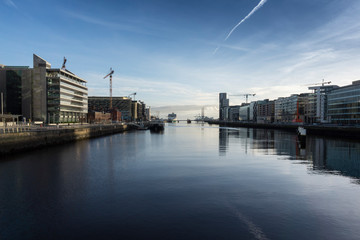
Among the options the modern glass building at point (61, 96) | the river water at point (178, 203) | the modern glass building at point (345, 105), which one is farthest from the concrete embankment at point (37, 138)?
the modern glass building at point (345, 105)

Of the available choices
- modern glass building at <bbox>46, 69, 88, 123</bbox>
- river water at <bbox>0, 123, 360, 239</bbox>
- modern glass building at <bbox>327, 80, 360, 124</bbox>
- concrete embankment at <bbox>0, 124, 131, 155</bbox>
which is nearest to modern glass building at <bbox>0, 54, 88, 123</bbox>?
modern glass building at <bbox>46, 69, 88, 123</bbox>

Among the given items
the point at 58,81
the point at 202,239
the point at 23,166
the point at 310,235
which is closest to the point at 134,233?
the point at 202,239

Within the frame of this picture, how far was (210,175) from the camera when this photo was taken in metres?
29.6

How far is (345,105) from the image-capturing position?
136 m

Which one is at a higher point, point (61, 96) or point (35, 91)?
point (35, 91)

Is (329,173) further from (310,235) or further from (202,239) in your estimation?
(202,239)

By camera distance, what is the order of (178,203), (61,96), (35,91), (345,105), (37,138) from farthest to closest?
1. (345,105)
2. (61,96)
3. (35,91)
4. (37,138)
5. (178,203)

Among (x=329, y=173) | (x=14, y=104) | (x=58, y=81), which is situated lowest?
(x=329, y=173)

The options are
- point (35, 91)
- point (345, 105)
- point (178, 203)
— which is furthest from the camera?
point (345, 105)

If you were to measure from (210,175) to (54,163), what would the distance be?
24.9m

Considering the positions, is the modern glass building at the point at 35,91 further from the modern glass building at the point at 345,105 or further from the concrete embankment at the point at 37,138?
the modern glass building at the point at 345,105

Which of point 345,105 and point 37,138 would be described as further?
point 345,105

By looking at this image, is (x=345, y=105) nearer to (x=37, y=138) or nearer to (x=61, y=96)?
(x=37, y=138)

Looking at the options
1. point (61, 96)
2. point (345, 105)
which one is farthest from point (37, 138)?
point (345, 105)
